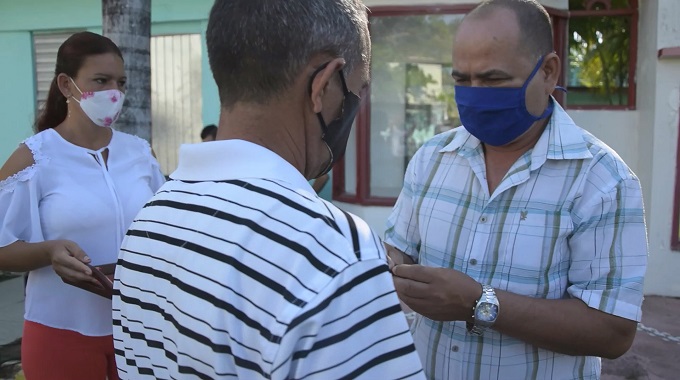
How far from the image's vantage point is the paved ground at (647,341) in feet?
15.2

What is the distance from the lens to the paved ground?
4633 mm

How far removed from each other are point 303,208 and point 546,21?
4.29 ft

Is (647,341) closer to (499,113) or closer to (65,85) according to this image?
(499,113)

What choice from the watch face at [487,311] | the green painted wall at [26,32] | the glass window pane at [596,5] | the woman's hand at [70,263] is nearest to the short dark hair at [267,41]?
the watch face at [487,311]

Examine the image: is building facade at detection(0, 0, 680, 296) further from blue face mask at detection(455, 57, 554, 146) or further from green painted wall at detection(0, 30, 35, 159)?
blue face mask at detection(455, 57, 554, 146)

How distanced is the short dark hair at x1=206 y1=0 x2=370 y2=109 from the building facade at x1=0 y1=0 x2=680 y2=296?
18.8ft

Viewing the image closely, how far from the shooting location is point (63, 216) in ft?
8.50

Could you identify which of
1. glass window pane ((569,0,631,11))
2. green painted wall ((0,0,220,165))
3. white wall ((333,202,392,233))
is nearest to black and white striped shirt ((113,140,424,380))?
white wall ((333,202,392,233))

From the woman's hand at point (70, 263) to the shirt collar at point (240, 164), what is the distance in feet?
4.54

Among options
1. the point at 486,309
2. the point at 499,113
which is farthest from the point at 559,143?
the point at 486,309

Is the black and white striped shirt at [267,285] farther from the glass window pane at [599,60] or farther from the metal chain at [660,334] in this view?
the glass window pane at [599,60]

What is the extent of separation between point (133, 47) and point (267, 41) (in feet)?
9.02

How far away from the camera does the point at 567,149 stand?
1.85m

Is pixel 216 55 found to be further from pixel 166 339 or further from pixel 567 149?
pixel 567 149
